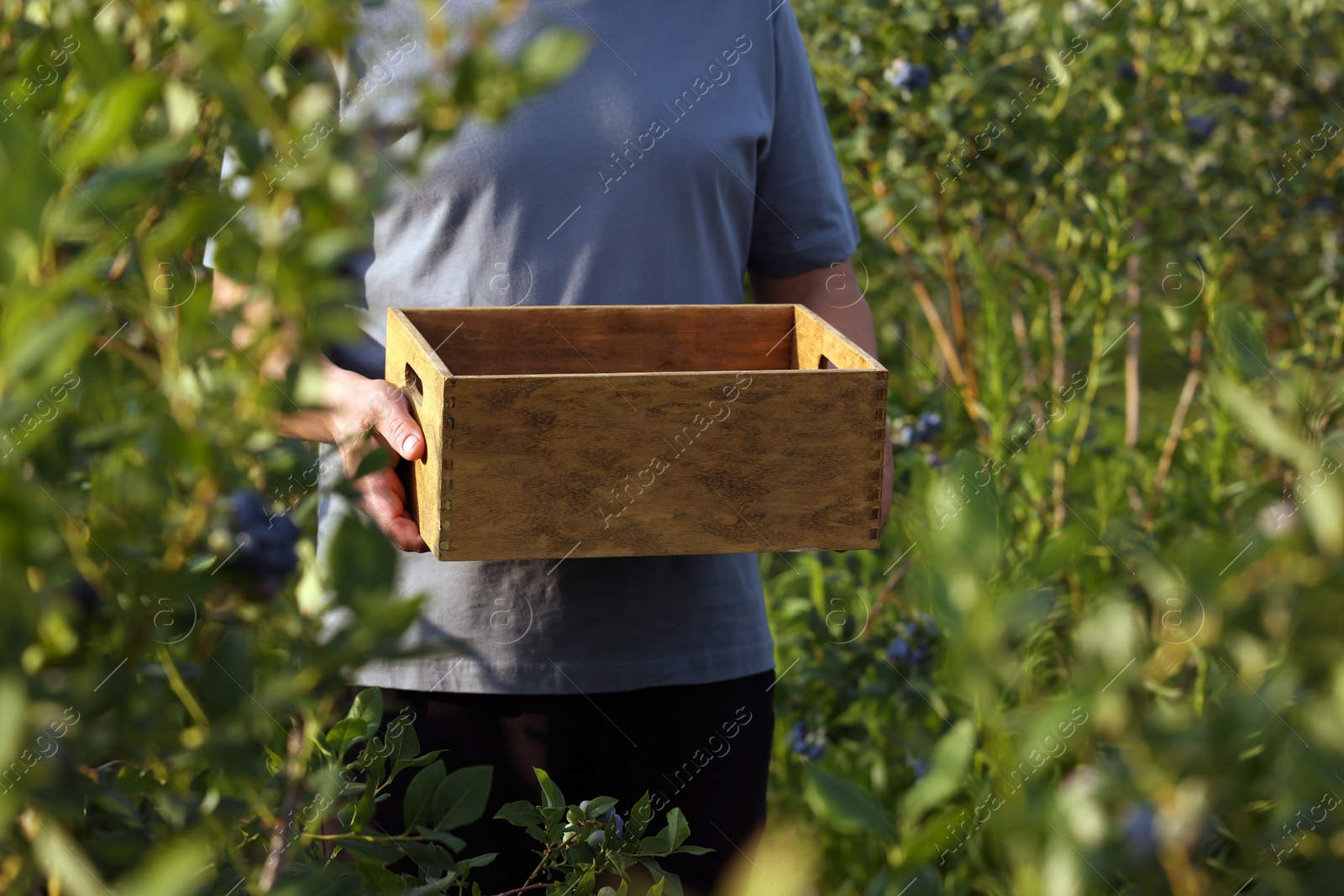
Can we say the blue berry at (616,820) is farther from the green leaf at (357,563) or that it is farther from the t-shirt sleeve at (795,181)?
the t-shirt sleeve at (795,181)

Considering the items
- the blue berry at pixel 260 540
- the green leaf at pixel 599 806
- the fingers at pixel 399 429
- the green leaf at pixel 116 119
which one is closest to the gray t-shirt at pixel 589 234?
the fingers at pixel 399 429

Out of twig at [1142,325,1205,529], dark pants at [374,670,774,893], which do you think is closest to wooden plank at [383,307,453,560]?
dark pants at [374,670,774,893]

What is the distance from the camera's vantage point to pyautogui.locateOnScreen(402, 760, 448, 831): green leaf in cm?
72

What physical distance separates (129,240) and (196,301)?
16cm

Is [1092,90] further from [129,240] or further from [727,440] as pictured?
[129,240]

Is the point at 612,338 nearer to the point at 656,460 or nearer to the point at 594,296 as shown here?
the point at 594,296

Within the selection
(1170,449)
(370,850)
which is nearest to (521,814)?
(370,850)

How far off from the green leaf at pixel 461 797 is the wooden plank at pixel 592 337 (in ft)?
2.28

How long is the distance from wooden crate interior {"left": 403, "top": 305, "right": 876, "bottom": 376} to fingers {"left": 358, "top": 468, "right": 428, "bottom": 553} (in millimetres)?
151

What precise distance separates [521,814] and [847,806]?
0.55 m

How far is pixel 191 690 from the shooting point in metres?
0.55

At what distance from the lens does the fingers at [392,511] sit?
47.9 inches

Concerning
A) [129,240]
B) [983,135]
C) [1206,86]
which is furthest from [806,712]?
[129,240]

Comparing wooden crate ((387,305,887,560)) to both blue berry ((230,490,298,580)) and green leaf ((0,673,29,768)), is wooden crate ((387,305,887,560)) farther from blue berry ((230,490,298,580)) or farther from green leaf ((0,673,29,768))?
green leaf ((0,673,29,768))
